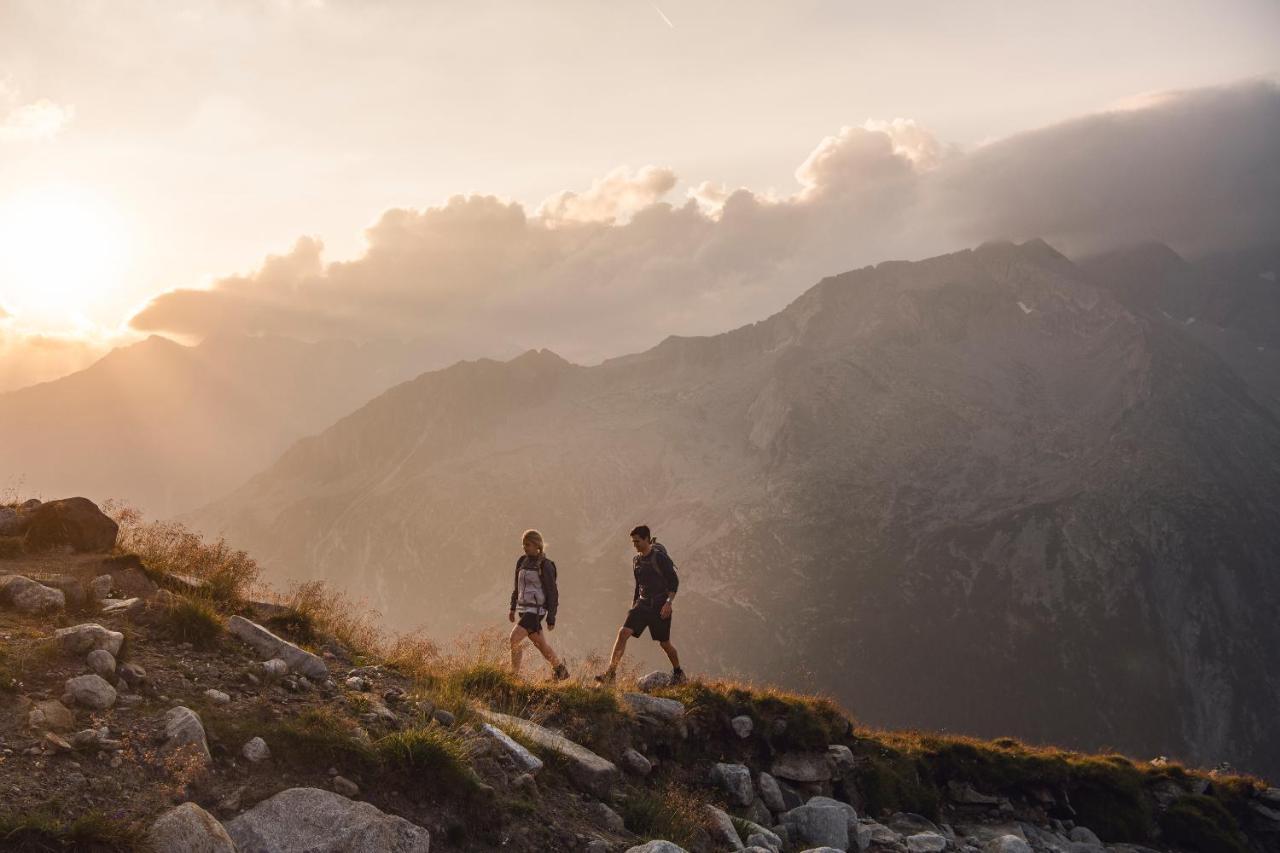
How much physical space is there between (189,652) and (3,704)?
2.24 metres

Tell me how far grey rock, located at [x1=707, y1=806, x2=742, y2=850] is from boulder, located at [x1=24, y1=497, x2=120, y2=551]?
33.9 feet

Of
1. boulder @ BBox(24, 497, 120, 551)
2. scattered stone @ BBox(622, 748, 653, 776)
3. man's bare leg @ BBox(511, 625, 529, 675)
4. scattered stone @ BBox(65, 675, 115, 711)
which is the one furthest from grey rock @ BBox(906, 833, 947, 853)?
boulder @ BBox(24, 497, 120, 551)

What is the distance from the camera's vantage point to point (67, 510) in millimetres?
12539

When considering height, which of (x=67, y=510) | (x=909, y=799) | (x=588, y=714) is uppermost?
(x=67, y=510)

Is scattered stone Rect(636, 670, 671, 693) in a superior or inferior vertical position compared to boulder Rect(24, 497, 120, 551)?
inferior

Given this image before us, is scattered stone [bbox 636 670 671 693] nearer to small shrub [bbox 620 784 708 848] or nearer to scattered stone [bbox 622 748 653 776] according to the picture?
scattered stone [bbox 622 748 653 776]

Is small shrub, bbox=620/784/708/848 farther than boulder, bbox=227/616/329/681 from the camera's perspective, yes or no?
No

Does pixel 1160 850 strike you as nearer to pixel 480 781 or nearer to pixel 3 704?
pixel 480 781

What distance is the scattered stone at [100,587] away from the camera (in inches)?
401

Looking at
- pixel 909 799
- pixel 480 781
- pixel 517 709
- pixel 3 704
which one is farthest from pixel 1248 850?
pixel 3 704

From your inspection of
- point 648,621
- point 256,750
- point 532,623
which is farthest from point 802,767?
point 256,750

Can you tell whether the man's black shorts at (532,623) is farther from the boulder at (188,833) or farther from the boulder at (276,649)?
the boulder at (188,833)

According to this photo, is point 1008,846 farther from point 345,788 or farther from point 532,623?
point 345,788

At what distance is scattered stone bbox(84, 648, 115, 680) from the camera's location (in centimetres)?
804
